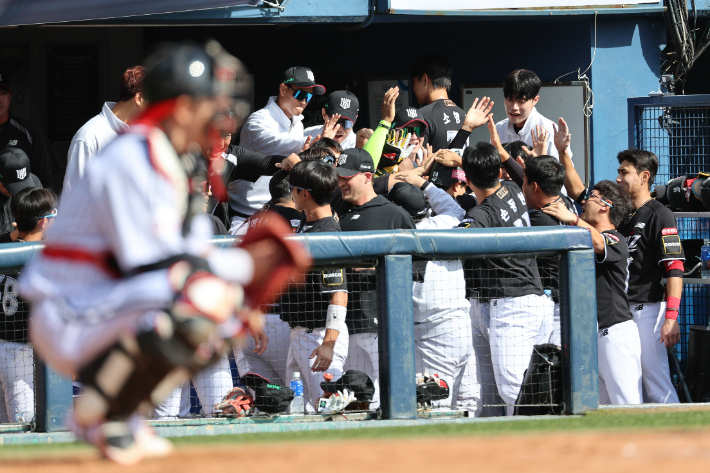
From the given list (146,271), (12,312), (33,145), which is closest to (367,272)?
(12,312)

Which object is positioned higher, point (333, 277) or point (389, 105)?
point (389, 105)

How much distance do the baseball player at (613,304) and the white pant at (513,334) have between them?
0.64m

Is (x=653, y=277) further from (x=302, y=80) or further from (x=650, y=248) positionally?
(x=302, y=80)

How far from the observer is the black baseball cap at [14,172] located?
220 inches

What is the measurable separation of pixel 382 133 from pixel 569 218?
1473mm

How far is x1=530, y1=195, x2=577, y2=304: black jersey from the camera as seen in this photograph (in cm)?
485

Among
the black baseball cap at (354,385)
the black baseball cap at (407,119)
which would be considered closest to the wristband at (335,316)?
the black baseball cap at (354,385)

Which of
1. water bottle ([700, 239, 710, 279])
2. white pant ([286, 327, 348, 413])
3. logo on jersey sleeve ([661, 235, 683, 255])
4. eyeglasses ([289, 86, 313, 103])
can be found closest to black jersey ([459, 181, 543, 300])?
white pant ([286, 327, 348, 413])

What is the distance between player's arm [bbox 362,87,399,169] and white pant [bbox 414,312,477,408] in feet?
4.44

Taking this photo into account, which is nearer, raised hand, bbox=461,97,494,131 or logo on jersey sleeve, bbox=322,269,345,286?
logo on jersey sleeve, bbox=322,269,345,286

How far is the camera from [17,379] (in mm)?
4621

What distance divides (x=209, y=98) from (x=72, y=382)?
2372mm

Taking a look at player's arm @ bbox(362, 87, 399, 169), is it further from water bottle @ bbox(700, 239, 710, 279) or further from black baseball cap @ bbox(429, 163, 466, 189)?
water bottle @ bbox(700, 239, 710, 279)

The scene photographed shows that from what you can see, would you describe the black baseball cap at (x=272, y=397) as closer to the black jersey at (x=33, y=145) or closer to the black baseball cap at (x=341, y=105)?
the black baseball cap at (x=341, y=105)
